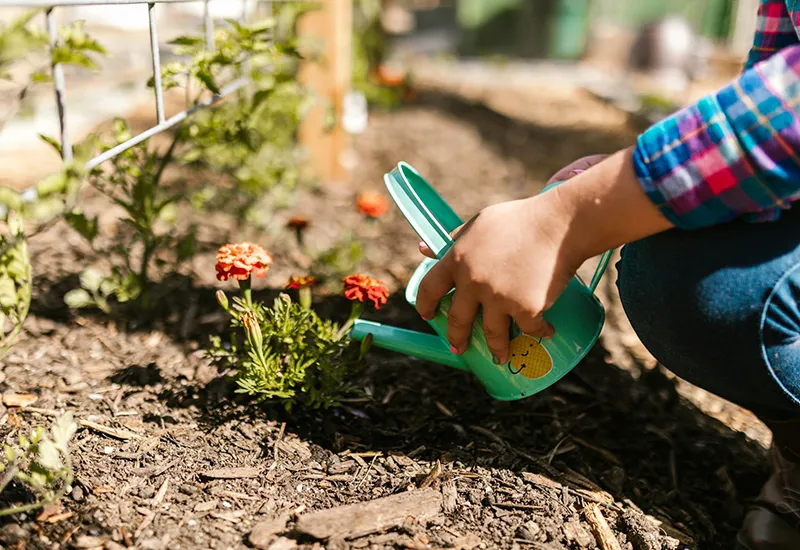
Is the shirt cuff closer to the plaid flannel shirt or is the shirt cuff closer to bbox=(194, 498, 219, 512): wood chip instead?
the plaid flannel shirt

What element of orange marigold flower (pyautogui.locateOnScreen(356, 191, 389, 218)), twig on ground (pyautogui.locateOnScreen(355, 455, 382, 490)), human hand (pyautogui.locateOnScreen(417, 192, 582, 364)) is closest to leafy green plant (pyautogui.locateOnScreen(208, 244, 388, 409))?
twig on ground (pyautogui.locateOnScreen(355, 455, 382, 490))

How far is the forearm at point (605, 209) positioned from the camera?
3.30ft

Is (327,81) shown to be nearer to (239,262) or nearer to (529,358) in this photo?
(239,262)

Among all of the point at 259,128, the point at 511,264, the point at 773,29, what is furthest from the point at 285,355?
the point at 259,128

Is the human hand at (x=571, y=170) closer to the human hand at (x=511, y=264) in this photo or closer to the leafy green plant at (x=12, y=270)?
the human hand at (x=511, y=264)

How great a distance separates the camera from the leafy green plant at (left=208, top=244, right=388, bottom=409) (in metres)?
Answer: 1.34

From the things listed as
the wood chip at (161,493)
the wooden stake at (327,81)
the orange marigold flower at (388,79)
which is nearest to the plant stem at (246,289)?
the wood chip at (161,493)

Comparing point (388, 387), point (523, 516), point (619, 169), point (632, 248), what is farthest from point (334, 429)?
point (619, 169)

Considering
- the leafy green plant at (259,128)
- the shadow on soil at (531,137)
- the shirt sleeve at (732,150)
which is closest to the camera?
the shirt sleeve at (732,150)

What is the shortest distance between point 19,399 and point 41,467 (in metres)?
0.38

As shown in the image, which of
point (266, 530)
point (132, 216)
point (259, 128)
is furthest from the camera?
point (259, 128)

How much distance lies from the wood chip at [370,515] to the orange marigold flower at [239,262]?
0.45 m

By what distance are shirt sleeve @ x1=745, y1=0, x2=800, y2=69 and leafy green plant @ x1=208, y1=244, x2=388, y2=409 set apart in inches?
32.0

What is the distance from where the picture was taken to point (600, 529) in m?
1.27
